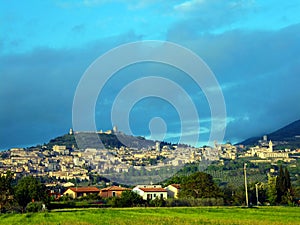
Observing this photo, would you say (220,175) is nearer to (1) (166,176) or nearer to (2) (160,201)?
(1) (166,176)

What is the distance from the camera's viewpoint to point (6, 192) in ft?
224

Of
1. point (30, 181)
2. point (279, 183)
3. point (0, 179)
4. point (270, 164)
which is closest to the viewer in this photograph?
point (0, 179)

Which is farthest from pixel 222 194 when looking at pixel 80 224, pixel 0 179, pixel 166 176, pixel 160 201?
pixel 166 176

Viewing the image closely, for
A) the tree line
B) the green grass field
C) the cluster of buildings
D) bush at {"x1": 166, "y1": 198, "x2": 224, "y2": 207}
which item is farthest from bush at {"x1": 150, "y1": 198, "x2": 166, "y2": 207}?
the green grass field

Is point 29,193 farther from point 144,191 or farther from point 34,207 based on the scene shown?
point 144,191

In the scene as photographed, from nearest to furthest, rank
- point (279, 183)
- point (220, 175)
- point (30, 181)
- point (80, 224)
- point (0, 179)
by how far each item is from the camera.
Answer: point (80, 224), point (0, 179), point (30, 181), point (279, 183), point (220, 175)

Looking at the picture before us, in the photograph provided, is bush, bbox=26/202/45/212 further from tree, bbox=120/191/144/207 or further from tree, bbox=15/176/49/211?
tree, bbox=120/191/144/207

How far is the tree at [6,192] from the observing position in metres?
67.9

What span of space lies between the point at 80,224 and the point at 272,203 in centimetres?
5444

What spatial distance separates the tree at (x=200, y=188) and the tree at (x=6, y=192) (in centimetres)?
2677

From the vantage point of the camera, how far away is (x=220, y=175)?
155750mm

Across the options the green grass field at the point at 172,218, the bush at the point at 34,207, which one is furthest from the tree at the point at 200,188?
the green grass field at the point at 172,218

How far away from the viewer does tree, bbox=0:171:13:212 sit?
223ft

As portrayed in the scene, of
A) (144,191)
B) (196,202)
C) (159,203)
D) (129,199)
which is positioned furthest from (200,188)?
(144,191)
